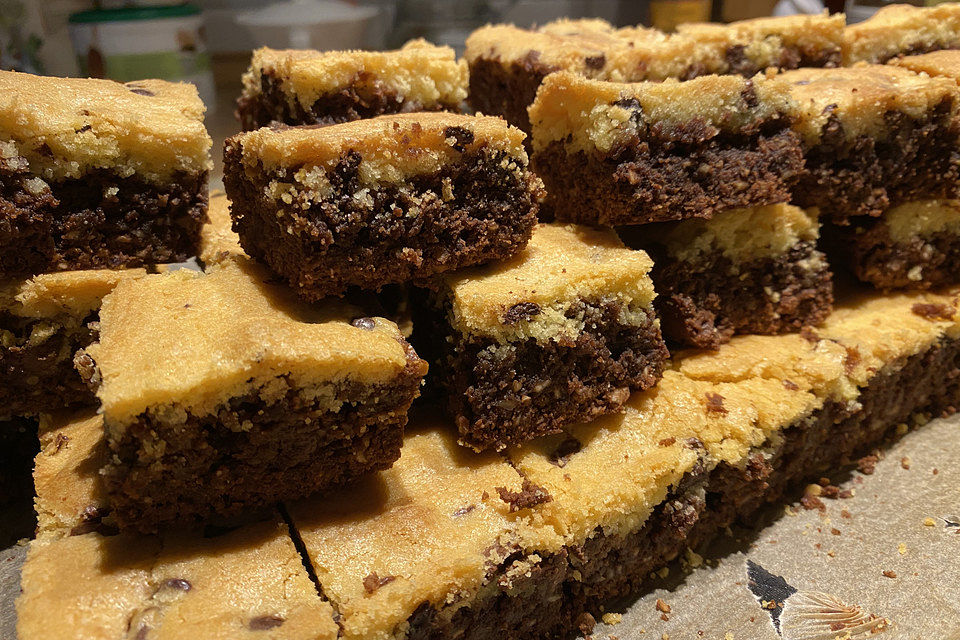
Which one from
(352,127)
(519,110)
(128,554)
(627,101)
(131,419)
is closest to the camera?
(131,419)

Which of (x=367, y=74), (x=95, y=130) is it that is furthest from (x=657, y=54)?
(x=95, y=130)

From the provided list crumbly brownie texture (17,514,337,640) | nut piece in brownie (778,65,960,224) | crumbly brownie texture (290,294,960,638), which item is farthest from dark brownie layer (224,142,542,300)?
nut piece in brownie (778,65,960,224)

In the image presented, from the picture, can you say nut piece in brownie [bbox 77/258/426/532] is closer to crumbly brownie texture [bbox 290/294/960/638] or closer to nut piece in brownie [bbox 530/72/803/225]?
crumbly brownie texture [bbox 290/294/960/638]

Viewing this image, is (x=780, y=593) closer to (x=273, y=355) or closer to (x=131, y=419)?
(x=273, y=355)

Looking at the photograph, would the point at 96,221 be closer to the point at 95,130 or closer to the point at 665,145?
the point at 95,130

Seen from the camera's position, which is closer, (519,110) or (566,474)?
(566,474)

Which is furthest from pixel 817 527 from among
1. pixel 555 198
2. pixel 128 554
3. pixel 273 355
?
pixel 128 554
